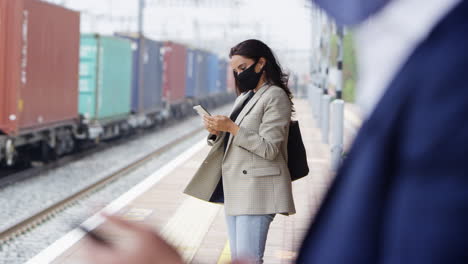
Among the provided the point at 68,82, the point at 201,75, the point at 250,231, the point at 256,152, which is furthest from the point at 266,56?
the point at 201,75

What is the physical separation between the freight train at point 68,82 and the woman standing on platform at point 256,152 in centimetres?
861

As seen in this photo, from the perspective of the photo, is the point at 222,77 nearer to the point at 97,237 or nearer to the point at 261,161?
the point at 261,161

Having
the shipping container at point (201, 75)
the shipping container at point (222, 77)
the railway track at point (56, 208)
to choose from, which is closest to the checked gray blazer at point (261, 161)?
the railway track at point (56, 208)

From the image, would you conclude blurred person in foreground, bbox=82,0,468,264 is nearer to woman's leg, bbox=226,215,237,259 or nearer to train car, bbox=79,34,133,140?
woman's leg, bbox=226,215,237,259

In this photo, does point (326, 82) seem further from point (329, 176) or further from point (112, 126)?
point (329, 176)

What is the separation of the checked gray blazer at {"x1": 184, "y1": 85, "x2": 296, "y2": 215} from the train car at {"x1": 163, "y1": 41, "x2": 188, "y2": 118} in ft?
71.7

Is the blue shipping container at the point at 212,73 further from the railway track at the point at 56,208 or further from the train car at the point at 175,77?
the railway track at the point at 56,208

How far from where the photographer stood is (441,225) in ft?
2.46

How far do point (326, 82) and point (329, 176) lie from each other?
55.5 ft

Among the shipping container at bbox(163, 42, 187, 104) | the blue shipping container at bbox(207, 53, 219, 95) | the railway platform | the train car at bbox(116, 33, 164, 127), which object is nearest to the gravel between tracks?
the railway platform

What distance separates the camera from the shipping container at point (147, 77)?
2088 cm

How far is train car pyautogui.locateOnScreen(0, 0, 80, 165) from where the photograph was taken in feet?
36.7

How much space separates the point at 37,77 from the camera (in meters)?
12.2

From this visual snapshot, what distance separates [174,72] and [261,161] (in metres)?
22.9
